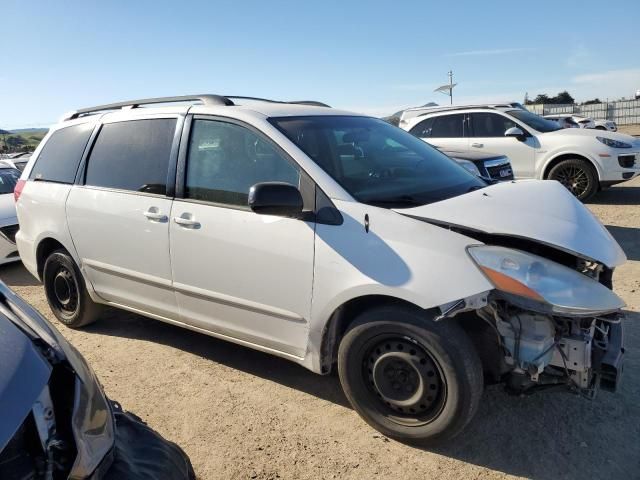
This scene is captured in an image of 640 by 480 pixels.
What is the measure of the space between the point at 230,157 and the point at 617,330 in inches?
97.4

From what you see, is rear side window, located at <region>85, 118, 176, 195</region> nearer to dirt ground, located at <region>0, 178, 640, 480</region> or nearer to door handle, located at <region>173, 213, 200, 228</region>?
door handle, located at <region>173, 213, 200, 228</region>

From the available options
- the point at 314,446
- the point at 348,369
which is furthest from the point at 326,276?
the point at 314,446

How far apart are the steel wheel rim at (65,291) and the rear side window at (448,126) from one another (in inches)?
305

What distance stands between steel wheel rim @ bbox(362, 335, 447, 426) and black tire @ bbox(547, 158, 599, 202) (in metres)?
7.43

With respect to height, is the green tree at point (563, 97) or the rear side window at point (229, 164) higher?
the green tree at point (563, 97)

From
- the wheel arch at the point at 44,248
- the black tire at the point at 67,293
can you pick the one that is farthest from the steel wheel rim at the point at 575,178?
the wheel arch at the point at 44,248

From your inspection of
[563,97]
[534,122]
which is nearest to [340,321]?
[534,122]

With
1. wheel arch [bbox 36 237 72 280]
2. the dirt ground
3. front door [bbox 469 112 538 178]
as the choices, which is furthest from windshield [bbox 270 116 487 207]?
front door [bbox 469 112 538 178]

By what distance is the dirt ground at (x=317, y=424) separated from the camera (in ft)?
8.91

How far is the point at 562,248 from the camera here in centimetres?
259

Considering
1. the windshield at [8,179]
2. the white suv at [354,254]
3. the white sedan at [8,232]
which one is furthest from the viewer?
the windshield at [8,179]

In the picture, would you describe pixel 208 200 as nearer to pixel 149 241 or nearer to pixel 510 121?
pixel 149 241

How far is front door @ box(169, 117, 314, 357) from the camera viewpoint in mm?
3055

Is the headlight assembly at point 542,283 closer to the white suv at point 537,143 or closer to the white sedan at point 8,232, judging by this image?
the white sedan at point 8,232
